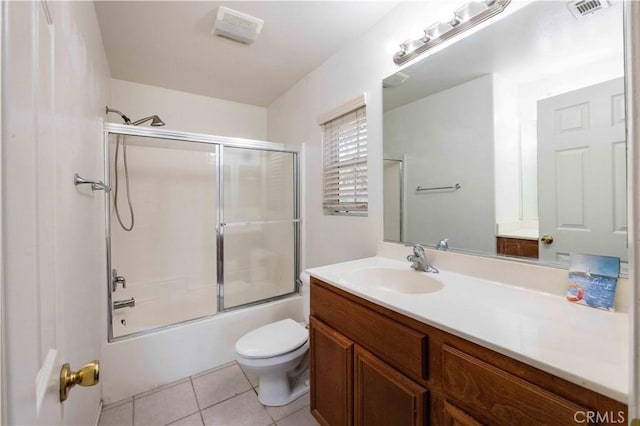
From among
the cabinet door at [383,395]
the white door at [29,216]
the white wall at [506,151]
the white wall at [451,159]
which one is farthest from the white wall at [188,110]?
the cabinet door at [383,395]

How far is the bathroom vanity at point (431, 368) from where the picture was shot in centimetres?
59

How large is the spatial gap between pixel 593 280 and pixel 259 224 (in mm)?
2288

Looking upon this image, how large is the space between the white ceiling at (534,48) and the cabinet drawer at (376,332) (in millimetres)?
1112

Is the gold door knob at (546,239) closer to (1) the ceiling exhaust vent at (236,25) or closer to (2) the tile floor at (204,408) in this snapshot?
(2) the tile floor at (204,408)

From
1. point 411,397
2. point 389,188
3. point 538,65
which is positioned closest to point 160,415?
point 411,397

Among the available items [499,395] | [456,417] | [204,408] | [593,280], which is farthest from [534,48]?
[204,408]

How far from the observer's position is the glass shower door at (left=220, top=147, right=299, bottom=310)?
2.43m

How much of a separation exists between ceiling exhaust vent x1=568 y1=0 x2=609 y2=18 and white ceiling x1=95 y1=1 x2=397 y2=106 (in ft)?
2.97

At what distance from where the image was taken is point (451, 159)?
1.38 metres

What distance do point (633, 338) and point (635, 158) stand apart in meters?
0.23

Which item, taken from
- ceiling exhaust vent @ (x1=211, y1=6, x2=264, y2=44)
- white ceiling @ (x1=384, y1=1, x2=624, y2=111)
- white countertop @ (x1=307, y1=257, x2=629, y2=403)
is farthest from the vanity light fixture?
white countertop @ (x1=307, y1=257, x2=629, y2=403)

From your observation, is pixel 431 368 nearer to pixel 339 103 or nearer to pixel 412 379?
pixel 412 379

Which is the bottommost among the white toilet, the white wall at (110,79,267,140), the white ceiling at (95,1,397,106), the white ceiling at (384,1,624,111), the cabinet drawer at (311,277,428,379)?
the white toilet

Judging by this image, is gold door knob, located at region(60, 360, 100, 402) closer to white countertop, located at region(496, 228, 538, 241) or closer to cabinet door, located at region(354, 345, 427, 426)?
cabinet door, located at region(354, 345, 427, 426)
